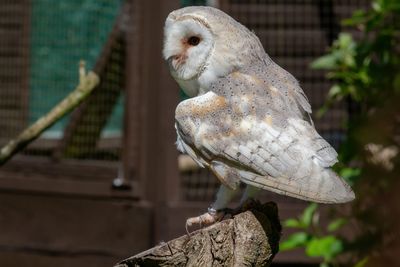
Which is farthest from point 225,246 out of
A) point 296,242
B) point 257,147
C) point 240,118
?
point 296,242

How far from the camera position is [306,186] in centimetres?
255

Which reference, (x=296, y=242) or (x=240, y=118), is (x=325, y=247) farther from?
(x=240, y=118)

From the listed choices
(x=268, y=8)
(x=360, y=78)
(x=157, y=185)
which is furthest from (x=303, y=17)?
(x=157, y=185)

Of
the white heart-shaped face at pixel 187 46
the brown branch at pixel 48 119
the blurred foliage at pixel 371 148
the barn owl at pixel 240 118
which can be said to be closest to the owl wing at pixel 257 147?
the barn owl at pixel 240 118

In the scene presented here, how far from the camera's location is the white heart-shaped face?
2857 millimetres

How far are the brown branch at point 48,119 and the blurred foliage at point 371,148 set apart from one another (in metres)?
1.31

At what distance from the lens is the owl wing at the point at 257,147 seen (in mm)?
2561

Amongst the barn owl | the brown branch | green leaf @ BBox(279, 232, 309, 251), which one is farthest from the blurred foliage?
the barn owl

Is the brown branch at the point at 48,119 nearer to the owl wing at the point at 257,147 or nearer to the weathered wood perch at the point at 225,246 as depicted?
the owl wing at the point at 257,147

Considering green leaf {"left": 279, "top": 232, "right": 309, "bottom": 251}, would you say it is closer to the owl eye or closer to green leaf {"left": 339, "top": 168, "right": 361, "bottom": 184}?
green leaf {"left": 339, "top": 168, "right": 361, "bottom": 184}

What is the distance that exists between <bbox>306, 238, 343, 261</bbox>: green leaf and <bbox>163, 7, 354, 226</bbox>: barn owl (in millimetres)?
1525

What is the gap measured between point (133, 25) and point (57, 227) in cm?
134

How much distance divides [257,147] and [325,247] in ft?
5.76

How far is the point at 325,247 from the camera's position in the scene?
4297 millimetres
